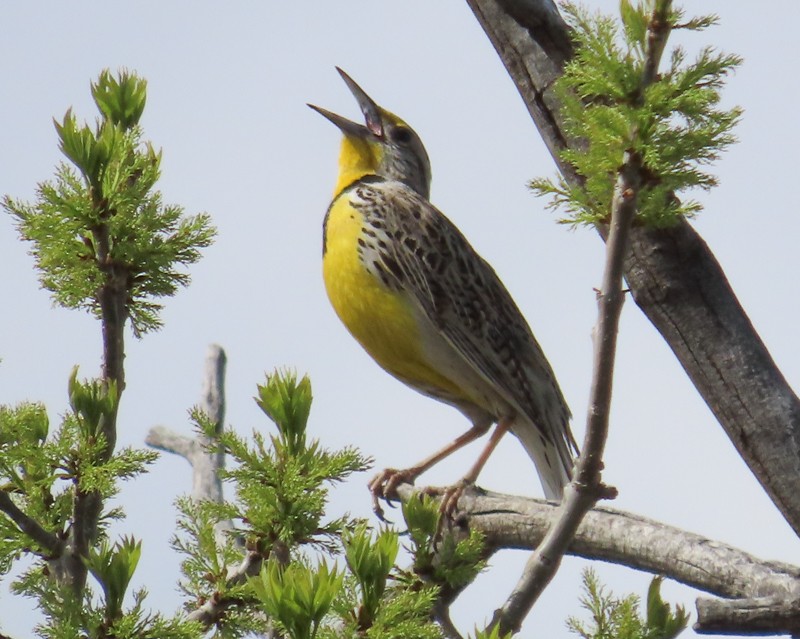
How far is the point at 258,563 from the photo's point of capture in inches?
119

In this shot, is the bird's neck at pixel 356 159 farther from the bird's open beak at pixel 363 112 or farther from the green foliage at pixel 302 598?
the green foliage at pixel 302 598

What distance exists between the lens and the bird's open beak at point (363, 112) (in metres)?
7.51

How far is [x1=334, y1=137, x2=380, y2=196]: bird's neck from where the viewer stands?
7.50 metres

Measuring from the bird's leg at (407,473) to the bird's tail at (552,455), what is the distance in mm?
334

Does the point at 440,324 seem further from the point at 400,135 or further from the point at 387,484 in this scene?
the point at 400,135

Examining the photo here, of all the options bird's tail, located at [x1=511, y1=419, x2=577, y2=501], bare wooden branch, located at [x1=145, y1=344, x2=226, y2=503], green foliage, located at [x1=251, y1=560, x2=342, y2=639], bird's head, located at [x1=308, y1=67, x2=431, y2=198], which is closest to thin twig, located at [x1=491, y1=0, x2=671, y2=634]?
green foliage, located at [x1=251, y1=560, x2=342, y2=639]

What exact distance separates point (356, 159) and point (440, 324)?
1660mm

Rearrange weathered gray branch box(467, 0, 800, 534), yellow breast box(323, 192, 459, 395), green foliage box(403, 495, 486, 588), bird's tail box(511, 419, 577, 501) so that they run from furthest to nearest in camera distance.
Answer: bird's tail box(511, 419, 577, 501) < yellow breast box(323, 192, 459, 395) < weathered gray branch box(467, 0, 800, 534) < green foliage box(403, 495, 486, 588)

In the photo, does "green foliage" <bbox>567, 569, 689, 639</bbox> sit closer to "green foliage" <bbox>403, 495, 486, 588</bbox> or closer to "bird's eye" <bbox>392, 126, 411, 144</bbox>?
"green foliage" <bbox>403, 495, 486, 588</bbox>

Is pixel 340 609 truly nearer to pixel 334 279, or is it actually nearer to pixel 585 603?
pixel 585 603

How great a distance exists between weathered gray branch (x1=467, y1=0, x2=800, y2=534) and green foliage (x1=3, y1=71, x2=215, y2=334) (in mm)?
1852

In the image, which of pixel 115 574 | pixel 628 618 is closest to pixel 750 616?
pixel 628 618

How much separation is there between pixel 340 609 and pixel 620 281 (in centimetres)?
87

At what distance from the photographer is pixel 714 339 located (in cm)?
474
